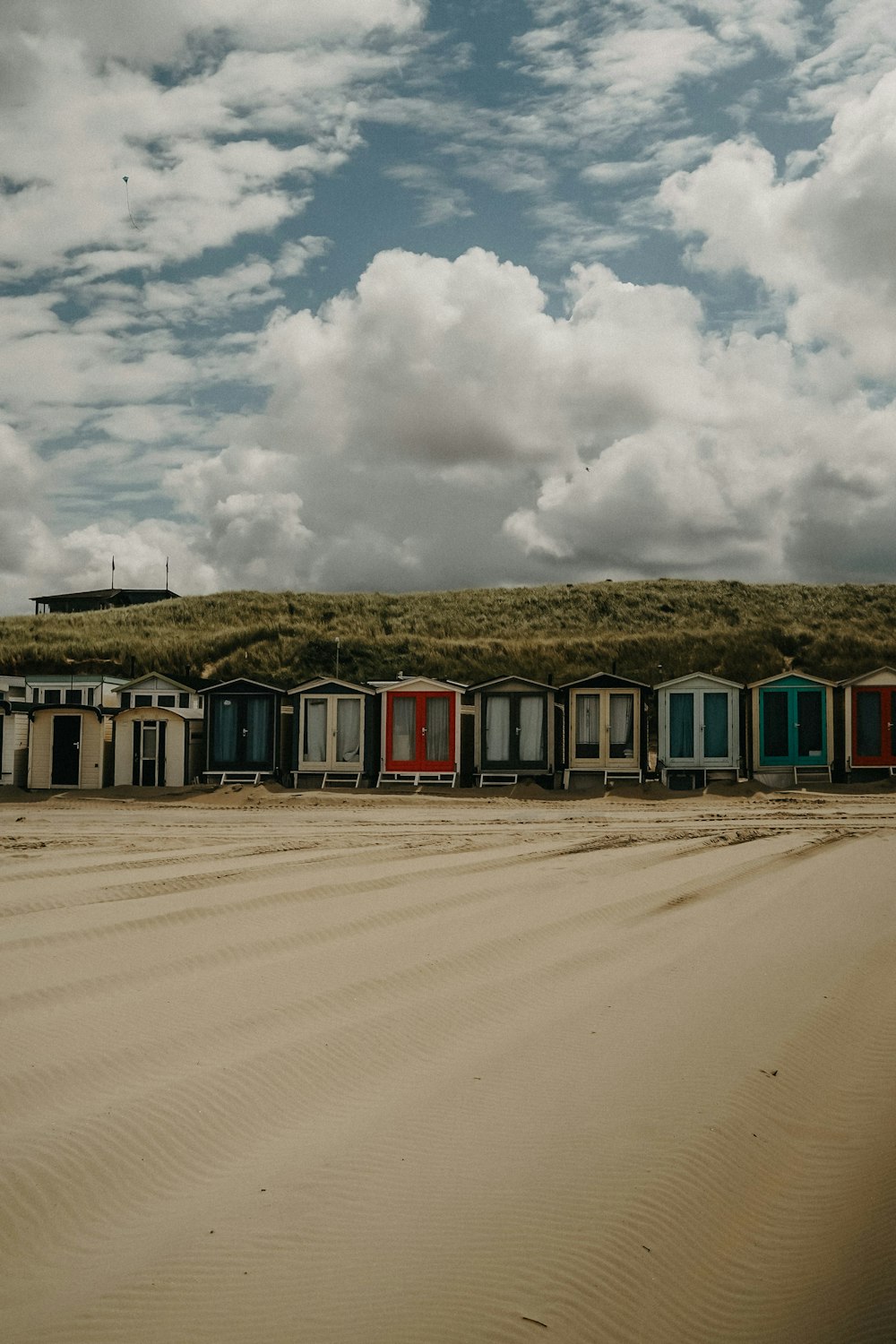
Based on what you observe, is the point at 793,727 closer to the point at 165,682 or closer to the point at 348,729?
the point at 348,729

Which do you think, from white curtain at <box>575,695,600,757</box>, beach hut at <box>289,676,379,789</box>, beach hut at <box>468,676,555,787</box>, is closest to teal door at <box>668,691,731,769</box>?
white curtain at <box>575,695,600,757</box>

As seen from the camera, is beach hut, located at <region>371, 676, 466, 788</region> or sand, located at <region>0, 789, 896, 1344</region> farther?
beach hut, located at <region>371, 676, 466, 788</region>

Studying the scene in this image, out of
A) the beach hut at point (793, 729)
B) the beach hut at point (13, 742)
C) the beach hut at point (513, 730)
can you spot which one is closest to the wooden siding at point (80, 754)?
the beach hut at point (13, 742)

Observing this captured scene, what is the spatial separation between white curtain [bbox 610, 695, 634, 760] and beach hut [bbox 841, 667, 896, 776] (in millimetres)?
5232

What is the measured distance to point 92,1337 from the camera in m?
3.26

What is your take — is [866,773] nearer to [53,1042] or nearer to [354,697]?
[354,697]

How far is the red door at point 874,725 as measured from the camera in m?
28.9

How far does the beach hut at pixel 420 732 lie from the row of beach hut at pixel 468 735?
0.09 ft

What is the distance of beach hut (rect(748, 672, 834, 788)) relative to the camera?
29.2 m

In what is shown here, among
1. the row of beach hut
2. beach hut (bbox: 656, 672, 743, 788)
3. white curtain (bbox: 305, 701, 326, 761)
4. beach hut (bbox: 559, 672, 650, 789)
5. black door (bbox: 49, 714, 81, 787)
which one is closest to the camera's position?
the row of beach hut

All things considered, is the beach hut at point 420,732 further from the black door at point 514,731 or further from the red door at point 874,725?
the red door at point 874,725

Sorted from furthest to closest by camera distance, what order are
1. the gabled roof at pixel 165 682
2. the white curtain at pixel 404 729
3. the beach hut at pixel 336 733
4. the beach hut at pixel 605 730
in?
the gabled roof at pixel 165 682, the beach hut at pixel 336 733, the white curtain at pixel 404 729, the beach hut at pixel 605 730

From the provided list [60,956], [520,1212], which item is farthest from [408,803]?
[520,1212]

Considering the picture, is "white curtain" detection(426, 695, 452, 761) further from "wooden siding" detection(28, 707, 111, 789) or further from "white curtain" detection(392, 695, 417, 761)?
"wooden siding" detection(28, 707, 111, 789)
